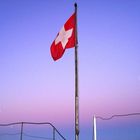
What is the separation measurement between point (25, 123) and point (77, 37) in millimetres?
4285

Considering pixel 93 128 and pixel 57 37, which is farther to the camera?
pixel 57 37

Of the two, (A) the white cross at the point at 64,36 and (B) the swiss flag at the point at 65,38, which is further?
(A) the white cross at the point at 64,36

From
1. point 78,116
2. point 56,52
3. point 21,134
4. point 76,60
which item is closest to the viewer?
point 78,116

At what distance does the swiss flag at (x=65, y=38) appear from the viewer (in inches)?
389

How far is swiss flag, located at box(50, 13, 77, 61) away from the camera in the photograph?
9.88 m

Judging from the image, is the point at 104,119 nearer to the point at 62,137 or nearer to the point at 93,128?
the point at 93,128

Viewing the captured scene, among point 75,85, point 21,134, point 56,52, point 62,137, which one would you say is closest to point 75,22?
point 56,52

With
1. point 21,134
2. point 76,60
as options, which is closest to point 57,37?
point 76,60

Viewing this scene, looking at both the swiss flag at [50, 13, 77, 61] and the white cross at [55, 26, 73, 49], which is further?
the white cross at [55, 26, 73, 49]

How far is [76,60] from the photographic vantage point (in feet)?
31.0

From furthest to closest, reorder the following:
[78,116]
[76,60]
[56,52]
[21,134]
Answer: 1. [21,134]
2. [56,52]
3. [76,60]
4. [78,116]

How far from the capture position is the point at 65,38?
10.1m

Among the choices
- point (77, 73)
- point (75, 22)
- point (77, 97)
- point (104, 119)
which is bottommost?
point (104, 119)

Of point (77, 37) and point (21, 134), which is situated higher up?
point (77, 37)
